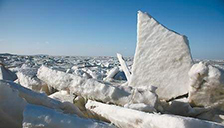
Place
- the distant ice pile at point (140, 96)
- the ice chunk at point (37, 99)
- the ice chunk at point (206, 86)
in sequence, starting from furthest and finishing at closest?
the ice chunk at point (206, 86), the ice chunk at point (37, 99), the distant ice pile at point (140, 96)

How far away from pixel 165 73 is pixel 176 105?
62 centimetres

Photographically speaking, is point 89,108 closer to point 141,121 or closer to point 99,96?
point 99,96

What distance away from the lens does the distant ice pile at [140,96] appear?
1345 mm

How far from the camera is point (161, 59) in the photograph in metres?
2.77

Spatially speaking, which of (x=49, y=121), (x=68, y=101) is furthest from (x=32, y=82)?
(x=49, y=121)

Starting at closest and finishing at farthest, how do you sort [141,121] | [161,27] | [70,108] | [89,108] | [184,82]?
[141,121] → [70,108] → [89,108] → [184,82] → [161,27]

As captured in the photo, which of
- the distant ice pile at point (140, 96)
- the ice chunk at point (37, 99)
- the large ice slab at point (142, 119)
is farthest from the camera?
the ice chunk at point (37, 99)

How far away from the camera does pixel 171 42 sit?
274cm

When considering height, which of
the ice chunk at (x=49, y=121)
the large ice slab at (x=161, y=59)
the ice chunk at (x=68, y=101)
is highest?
the large ice slab at (x=161, y=59)

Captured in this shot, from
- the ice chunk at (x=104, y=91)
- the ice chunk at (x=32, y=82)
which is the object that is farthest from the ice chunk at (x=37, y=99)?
the ice chunk at (x=32, y=82)

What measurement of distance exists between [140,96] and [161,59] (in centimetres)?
90

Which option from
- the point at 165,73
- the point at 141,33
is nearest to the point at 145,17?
the point at 141,33

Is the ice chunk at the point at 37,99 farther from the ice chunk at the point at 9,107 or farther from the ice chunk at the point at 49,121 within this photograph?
the ice chunk at the point at 49,121

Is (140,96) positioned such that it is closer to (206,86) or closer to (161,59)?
(206,86)
